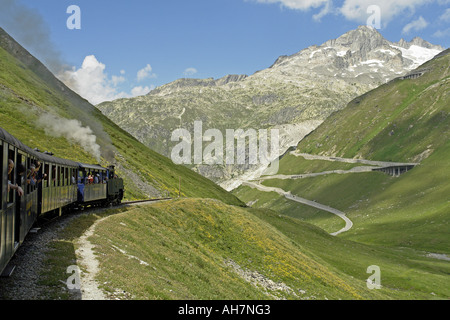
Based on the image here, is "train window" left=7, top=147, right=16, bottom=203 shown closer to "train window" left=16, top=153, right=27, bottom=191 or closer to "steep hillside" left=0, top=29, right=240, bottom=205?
"train window" left=16, top=153, right=27, bottom=191

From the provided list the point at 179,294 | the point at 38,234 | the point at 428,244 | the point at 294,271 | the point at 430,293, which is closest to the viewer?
the point at 179,294

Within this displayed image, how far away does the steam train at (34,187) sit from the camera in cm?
1460

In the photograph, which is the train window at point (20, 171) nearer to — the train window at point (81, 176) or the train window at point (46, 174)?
the train window at point (46, 174)

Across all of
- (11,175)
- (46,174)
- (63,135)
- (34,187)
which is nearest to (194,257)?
(46,174)

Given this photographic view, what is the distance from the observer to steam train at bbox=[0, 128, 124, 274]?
47.9 feet

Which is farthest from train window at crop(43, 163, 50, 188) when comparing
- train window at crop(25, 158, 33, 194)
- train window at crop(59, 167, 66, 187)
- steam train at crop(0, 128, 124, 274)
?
train window at crop(25, 158, 33, 194)

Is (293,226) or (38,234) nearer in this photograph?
(38,234)

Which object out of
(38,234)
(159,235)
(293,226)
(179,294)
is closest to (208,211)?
(159,235)

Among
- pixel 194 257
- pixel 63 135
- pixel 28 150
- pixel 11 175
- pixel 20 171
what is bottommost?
pixel 194 257

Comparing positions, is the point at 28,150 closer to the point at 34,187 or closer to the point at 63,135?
the point at 34,187

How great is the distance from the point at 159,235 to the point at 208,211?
60.1 ft

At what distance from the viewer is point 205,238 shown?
43.2m

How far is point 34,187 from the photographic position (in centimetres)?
2362
